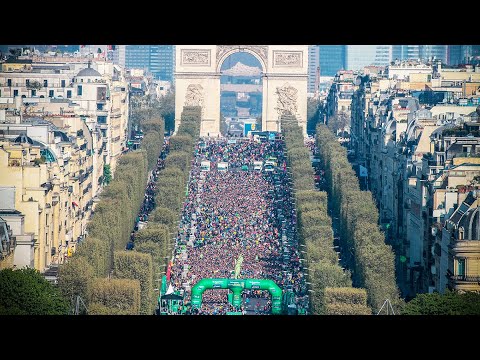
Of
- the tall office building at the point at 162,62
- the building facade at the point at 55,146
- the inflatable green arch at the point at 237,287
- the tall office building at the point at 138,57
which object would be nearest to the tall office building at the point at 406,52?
the tall office building at the point at 162,62

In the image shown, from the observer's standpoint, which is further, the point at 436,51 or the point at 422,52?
the point at 422,52

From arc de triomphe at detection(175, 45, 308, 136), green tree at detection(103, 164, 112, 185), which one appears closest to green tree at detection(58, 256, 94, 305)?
green tree at detection(103, 164, 112, 185)

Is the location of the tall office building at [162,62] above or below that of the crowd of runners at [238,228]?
above

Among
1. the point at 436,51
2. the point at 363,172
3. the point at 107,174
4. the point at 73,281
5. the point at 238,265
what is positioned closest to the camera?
the point at 73,281

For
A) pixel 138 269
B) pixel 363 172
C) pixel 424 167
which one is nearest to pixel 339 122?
pixel 363 172

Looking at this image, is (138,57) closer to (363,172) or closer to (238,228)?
(363,172)

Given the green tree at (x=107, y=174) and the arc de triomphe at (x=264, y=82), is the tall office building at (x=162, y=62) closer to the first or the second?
the arc de triomphe at (x=264, y=82)

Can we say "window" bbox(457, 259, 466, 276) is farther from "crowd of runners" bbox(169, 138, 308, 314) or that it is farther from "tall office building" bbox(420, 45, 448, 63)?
"tall office building" bbox(420, 45, 448, 63)
